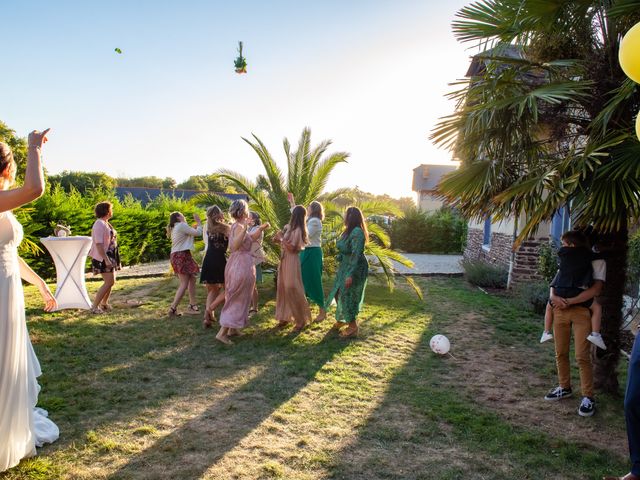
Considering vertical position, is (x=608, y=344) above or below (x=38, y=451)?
above

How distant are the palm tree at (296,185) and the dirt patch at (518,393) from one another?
Result: 402 centimetres

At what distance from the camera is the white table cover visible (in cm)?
810

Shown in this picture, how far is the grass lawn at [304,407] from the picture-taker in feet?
11.6

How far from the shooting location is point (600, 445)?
4.00 m

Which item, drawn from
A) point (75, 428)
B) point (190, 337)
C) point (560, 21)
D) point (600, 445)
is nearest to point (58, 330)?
point (190, 337)

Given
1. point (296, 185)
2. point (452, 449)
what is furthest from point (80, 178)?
point (452, 449)

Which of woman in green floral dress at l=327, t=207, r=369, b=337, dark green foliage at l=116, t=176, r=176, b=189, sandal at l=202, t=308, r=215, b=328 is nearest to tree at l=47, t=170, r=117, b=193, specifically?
dark green foliage at l=116, t=176, r=176, b=189

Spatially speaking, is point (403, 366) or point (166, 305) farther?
point (166, 305)

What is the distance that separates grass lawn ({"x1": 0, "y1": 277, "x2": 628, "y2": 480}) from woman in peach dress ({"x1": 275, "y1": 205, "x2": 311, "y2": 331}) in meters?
0.32

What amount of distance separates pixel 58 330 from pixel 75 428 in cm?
350

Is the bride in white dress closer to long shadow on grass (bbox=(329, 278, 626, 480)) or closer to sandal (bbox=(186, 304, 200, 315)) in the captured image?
long shadow on grass (bbox=(329, 278, 626, 480))

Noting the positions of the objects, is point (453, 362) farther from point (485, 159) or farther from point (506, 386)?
point (485, 159)

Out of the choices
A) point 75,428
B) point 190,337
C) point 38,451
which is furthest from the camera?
point 190,337

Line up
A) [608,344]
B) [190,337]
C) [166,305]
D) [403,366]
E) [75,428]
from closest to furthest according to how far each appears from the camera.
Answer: [75,428], [608,344], [403,366], [190,337], [166,305]
